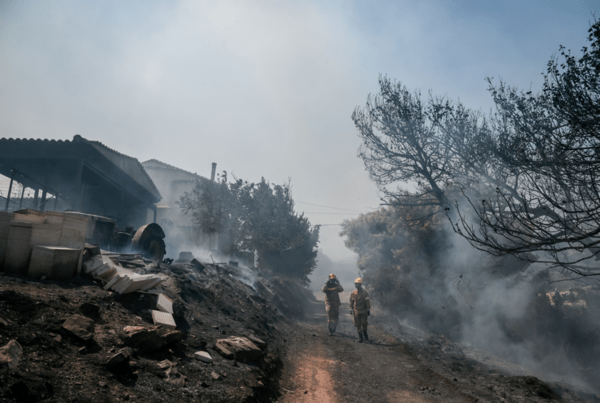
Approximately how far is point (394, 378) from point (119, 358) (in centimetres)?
499

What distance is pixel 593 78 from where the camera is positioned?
6.07 metres

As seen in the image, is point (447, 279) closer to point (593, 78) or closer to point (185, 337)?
point (593, 78)

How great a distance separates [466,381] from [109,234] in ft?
40.0

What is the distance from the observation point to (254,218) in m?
23.8

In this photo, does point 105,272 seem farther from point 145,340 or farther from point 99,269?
point 145,340

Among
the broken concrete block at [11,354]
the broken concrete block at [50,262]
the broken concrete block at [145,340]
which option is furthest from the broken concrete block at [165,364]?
the broken concrete block at [50,262]

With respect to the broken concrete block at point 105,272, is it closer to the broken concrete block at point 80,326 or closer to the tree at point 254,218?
the broken concrete block at point 80,326

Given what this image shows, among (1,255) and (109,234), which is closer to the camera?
(1,255)

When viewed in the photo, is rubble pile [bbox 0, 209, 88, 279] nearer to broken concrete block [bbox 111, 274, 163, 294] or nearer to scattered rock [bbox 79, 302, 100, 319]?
broken concrete block [bbox 111, 274, 163, 294]

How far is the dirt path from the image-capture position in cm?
521

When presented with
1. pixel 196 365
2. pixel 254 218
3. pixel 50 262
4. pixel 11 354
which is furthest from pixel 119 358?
pixel 254 218

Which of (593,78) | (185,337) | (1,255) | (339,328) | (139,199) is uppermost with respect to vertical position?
(593,78)

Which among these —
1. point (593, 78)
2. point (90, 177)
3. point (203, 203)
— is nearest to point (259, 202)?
point (203, 203)

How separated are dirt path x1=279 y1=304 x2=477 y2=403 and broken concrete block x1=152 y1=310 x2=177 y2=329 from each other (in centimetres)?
217
